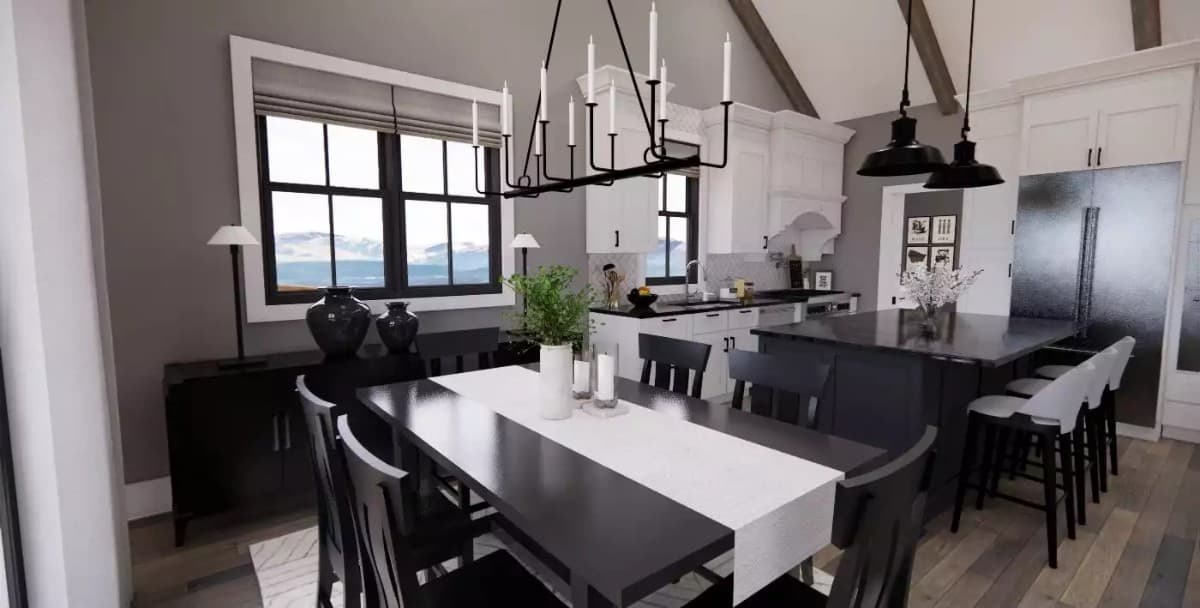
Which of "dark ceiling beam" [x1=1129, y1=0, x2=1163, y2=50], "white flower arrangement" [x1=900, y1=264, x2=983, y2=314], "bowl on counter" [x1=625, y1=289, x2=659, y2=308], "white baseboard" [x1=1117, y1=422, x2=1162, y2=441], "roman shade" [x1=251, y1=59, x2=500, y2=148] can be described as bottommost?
"white baseboard" [x1=1117, y1=422, x2=1162, y2=441]

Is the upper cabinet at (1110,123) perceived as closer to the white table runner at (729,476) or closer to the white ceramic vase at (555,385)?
the white table runner at (729,476)

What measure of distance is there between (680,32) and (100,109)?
4407 mm

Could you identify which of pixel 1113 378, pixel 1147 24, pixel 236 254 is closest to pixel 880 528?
pixel 1113 378

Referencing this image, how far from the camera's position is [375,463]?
109cm

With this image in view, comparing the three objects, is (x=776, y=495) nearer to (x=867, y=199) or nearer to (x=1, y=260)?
(x=1, y=260)

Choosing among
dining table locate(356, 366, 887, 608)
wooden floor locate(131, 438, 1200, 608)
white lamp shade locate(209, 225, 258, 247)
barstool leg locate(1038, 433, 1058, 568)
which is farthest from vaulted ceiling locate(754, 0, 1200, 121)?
white lamp shade locate(209, 225, 258, 247)

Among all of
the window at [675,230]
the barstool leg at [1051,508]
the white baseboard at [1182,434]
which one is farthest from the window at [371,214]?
the white baseboard at [1182,434]

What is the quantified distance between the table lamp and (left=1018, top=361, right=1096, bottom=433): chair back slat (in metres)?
3.80

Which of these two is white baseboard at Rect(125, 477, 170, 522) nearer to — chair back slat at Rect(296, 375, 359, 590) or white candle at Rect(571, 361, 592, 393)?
chair back slat at Rect(296, 375, 359, 590)

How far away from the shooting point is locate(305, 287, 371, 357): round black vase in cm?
296

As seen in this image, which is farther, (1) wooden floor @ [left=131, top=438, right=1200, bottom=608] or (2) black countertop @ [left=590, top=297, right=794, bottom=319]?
(2) black countertop @ [left=590, top=297, right=794, bottom=319]

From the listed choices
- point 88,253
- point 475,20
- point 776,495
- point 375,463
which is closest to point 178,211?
point 88,253

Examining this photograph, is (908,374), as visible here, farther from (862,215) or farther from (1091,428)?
(862,215)

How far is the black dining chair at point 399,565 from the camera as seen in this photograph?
3.54ft
